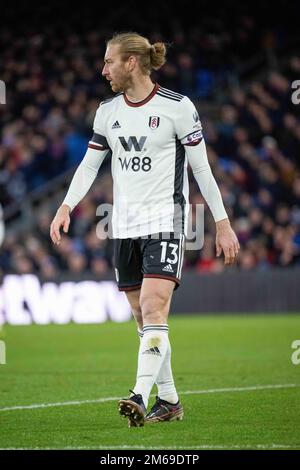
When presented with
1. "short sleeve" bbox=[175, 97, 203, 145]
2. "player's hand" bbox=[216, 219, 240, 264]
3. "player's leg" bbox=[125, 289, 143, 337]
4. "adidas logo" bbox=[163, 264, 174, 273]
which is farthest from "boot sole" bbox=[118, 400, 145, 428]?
"short sleeve" bbox=[175, 97, 203, 145]

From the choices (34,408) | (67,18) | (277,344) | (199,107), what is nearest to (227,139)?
(199,107)

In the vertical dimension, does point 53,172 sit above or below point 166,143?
above

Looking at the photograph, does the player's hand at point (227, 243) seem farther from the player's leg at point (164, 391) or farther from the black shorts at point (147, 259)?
the player's leg at point (164, 391)

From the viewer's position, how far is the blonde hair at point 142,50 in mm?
7695

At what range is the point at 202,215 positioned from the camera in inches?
785

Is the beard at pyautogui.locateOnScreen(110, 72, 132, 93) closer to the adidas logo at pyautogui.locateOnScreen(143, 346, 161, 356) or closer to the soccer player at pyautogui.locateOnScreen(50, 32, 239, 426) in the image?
the soccer player at pyautogui.locateOnScreen(50, 32, 239, 426)

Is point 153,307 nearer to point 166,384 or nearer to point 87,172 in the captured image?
point 166,384

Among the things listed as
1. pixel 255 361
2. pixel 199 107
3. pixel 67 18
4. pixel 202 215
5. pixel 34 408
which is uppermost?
pixel 67 18

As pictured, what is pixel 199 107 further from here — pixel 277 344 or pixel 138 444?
pixel 138 444

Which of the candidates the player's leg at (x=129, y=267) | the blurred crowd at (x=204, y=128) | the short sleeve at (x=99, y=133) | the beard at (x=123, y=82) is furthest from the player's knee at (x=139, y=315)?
the blurred crowd at (x=204, y=128)

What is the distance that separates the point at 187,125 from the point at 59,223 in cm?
113

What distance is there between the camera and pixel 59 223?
7.77 metres

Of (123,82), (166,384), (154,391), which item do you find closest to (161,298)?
(166,384)
